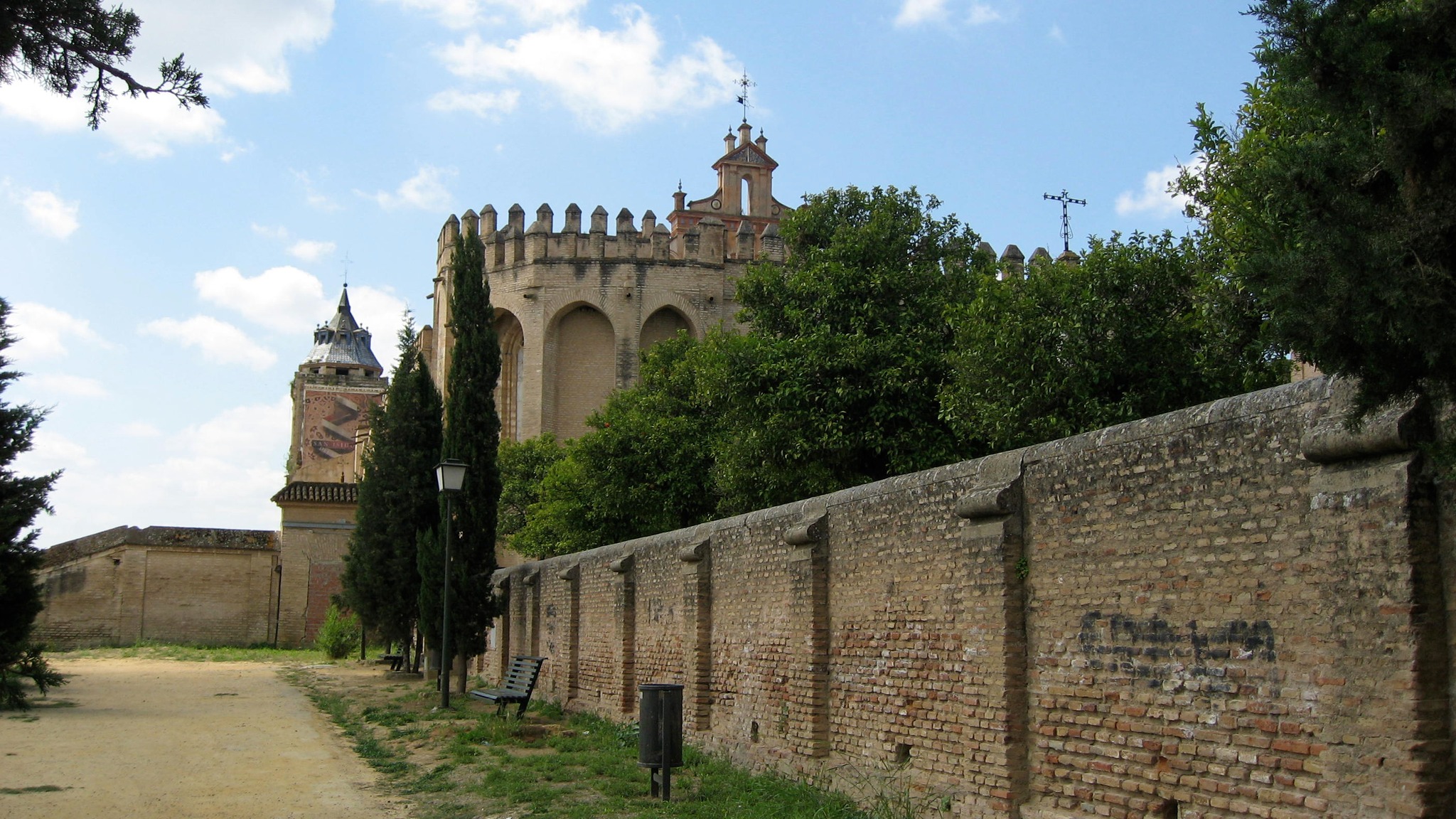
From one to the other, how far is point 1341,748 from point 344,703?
19.0 metres

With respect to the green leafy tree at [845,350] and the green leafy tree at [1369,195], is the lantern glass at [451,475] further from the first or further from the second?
the green leafy tree at [1369,195]

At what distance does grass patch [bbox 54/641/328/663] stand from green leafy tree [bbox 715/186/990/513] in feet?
66.8

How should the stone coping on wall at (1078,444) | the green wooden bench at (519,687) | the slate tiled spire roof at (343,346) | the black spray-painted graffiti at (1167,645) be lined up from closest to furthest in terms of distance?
1. the stone coping on wall at (1078,444)
2. the black spray-painted graffiti at (1167,645)
3. the green wooden bench at (519,687)
4. the slate tiled spire roof at (343,346)

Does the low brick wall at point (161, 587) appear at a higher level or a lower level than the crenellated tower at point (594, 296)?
lower

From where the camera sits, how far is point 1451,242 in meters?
4.24

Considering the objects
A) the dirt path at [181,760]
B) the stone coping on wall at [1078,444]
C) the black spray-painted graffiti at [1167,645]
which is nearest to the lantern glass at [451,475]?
the dirt path at [181,760]

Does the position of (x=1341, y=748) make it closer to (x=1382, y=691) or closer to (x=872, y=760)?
(x=1382, y=691)

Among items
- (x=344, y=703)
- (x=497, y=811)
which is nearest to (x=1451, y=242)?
(x=497, y=811)

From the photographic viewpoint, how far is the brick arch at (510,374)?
46031mm

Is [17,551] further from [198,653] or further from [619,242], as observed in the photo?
[619,242]

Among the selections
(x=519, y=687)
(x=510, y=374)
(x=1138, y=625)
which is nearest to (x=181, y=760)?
(x=519, y=687)

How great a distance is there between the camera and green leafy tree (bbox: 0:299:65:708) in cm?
1956

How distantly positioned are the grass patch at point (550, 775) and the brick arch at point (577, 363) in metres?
26.1

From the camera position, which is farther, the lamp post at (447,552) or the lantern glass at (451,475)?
the lantern glass at (451,475)
